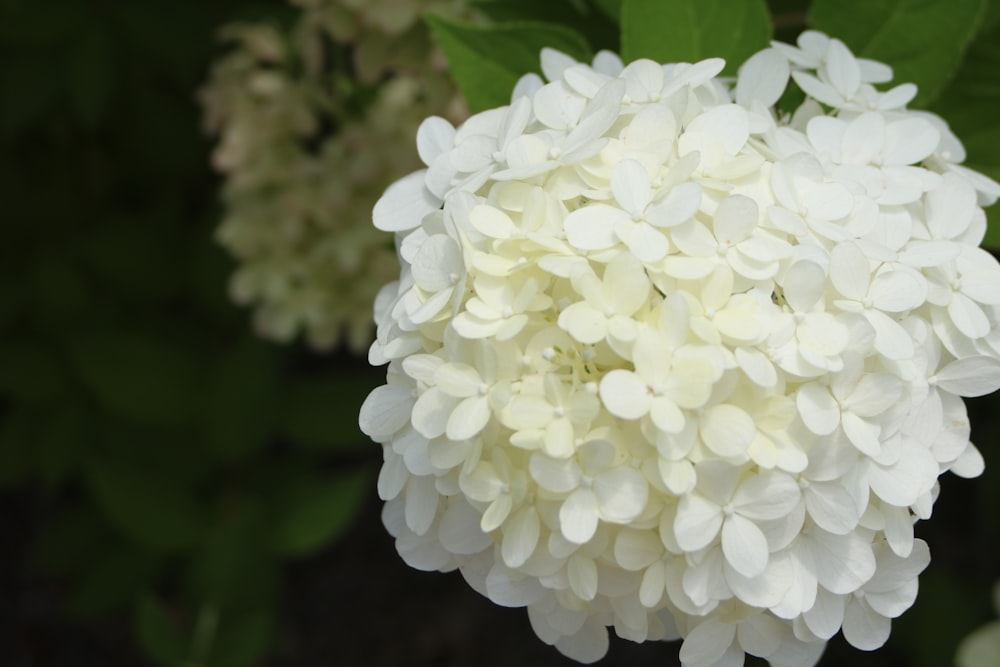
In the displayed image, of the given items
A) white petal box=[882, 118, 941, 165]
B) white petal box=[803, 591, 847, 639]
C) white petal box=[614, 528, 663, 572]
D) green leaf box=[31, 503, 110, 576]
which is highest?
white petal box=[882, 118, 941, 165]

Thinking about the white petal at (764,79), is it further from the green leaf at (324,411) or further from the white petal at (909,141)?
the green leaf at (324,411)

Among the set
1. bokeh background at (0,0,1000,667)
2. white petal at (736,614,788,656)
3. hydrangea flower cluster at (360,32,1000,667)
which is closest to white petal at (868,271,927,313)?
hydrangea flower cluster at (360,32,1000,667)

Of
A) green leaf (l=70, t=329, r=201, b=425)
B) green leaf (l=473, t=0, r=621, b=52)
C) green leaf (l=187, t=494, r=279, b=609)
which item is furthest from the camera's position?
green leaf (l=70, t=329, r=201, b=425)

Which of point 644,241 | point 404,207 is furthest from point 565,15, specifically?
point 644,241

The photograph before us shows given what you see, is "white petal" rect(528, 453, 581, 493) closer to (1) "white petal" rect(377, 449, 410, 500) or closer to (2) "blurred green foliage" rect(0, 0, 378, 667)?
(1) "white petal" rect(377, 449, 410, 500)

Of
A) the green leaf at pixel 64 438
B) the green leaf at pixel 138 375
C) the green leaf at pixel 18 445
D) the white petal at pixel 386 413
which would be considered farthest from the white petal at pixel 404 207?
the green leaf at pixel 18 445

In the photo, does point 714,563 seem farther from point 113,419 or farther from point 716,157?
point 113,419

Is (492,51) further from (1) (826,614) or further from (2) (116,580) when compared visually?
(2) (116,580)

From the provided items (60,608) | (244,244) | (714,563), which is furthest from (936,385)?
(60,608)
